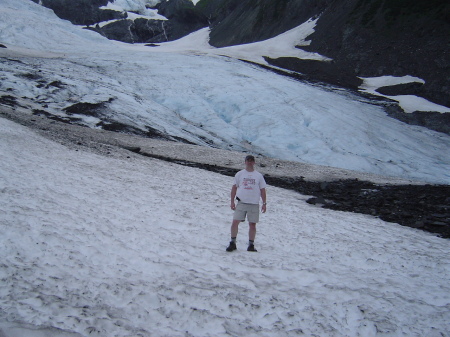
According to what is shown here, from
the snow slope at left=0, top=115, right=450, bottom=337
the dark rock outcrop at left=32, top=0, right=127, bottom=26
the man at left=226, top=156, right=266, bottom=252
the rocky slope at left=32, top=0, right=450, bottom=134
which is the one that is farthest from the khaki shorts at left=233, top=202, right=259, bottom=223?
the dark rock outcrop at left=32, top=0, right=127, bottom=26

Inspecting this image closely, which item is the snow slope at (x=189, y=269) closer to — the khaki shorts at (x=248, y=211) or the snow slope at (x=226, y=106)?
the khaki shorts at (x=248, y=211)

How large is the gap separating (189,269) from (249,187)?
200 cm

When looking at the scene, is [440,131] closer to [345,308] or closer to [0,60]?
[345,308]

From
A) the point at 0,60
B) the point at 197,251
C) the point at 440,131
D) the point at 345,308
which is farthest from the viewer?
the point at 440,131

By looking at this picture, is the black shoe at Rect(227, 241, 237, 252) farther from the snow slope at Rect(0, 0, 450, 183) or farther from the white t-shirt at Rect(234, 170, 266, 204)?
the snow slope at Rect(0, 0, 450, 183)

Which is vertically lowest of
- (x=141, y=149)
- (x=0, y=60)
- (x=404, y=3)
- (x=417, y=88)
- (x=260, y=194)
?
(x=141, y=149)

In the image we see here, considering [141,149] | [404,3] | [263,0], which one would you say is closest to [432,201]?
[141,149]

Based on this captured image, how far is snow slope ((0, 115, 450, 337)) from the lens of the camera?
4.33 metres

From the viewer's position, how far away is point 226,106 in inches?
1117

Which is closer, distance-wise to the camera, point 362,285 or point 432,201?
point 362,285

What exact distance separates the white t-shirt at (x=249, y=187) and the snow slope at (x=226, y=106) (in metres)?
16.0

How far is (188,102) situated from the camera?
92.2 feet

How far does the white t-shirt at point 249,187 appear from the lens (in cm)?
654

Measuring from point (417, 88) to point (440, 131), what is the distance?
11.8 meters
